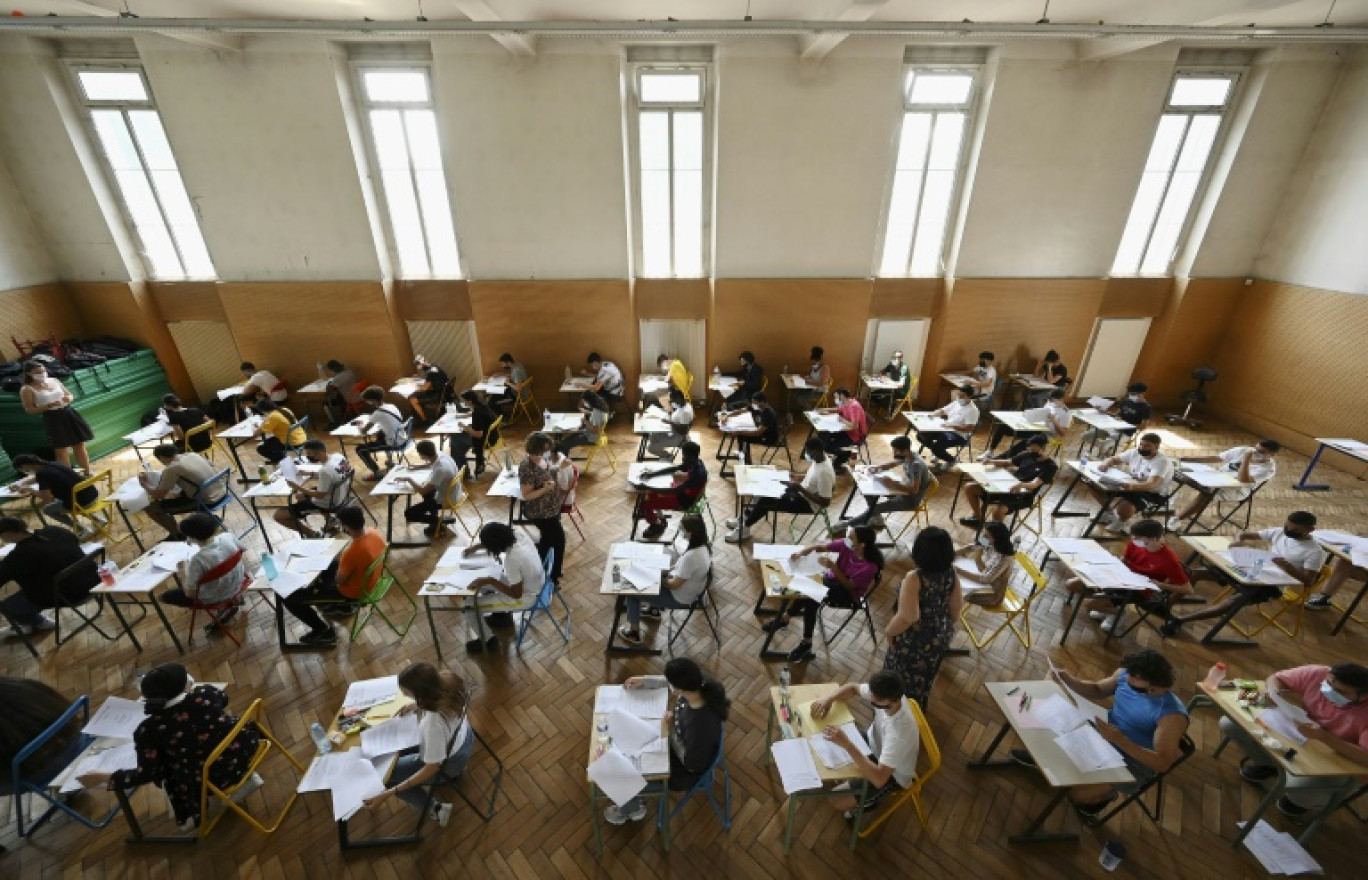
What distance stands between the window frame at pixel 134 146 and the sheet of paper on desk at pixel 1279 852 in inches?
549

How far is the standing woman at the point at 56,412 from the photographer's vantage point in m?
7.30

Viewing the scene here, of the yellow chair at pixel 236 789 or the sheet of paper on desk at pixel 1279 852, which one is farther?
the sheet of paper on desk at pixel 1279 852

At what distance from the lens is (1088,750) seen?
321cm

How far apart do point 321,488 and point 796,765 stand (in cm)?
548

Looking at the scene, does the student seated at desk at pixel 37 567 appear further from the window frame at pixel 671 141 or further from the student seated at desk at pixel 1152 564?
the student seated at desk at pixel 1152 564

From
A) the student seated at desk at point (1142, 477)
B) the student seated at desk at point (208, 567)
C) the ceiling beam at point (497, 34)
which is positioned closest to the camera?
the student seated at desk at point (208, 567)

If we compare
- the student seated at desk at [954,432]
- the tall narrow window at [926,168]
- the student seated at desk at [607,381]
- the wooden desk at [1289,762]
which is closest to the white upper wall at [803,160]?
the tall narrow window at [926,168]

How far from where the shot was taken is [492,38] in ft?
26.4

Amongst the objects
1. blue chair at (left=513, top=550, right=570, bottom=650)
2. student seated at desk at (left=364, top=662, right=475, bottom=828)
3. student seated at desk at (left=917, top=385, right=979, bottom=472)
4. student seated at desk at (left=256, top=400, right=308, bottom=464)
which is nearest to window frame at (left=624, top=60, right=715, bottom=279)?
student seated at desk at (left=917, top=385, right=979, bottom=472)

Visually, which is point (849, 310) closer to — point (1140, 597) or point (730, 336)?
point (730, 336)

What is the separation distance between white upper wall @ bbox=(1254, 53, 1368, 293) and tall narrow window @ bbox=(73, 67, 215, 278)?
708 inches

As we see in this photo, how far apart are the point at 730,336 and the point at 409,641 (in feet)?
23.1

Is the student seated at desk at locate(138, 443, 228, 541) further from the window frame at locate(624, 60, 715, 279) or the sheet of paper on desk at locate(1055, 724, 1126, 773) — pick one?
the sheet of paper on desk at locate(1055, 724, 1126, 773)

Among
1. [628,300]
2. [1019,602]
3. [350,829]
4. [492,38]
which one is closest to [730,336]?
[628,300]
